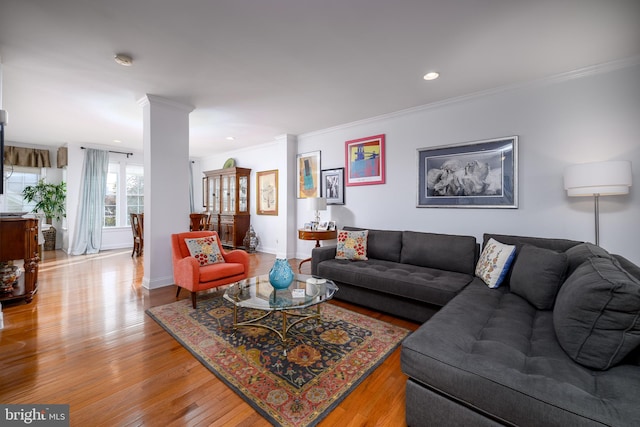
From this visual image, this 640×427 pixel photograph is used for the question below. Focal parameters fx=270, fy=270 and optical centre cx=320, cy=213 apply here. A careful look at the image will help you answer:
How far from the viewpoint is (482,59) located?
257 centimetres

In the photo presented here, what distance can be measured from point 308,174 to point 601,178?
13.0 feet

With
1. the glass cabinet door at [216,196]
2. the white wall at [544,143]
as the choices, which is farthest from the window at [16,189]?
the white wall at [544,143]

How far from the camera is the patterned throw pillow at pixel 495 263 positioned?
93.4 inches

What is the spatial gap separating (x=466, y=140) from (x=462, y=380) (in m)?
3.05

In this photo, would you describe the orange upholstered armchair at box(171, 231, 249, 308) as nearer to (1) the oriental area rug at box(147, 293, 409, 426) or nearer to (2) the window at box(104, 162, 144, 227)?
(1) the oriental area rug at box(147, 293, 409, 426)

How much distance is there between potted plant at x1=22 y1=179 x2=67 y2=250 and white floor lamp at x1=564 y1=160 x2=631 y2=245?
8876mm

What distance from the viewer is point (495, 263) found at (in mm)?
2453

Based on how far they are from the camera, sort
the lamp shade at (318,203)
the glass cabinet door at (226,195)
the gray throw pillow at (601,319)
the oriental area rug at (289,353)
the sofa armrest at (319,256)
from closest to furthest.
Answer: the gray throw pillow at (601,319) < the oriental area rug at (289,353) < the sofa armrest at (319,256) < the lamp shade at (318,203) < the glass cabinet door at (226,195)

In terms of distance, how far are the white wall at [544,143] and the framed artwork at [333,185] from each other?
0.94 metres

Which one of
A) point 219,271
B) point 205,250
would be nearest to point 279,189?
point 205,250

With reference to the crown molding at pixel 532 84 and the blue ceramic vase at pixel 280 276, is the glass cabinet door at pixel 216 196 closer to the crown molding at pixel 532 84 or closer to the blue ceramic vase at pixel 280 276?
the crown molding at pixel 532 84

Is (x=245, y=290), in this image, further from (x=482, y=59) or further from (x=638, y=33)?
(x=638, y=33)

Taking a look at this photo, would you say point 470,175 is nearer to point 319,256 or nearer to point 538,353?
point 319,256

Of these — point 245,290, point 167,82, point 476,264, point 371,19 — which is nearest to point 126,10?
point 167,82
